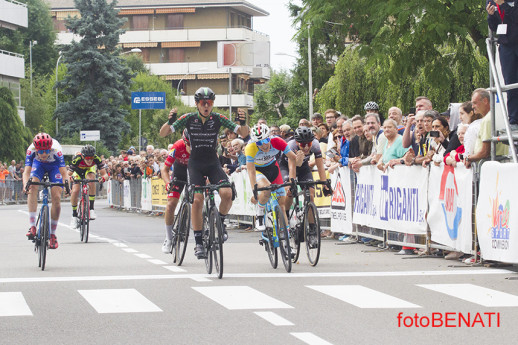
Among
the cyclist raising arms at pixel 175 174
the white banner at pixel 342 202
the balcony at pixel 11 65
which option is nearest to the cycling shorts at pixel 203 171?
the cyclist raising arms at pixel 175 174

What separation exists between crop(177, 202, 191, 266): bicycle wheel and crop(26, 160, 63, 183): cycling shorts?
2383 mm

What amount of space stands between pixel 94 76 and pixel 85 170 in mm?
59986

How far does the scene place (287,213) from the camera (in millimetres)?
14547

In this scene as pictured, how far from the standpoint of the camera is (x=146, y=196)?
34906 mm

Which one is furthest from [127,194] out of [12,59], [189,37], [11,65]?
[189,37]

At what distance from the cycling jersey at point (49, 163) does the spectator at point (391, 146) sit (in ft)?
15.3

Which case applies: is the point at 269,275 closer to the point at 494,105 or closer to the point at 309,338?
the point at 494,105

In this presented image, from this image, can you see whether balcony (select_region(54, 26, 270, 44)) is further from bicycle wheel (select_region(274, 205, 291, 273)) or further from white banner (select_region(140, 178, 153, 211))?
bicycle wheel (select_region(274, 205, 291, 273))

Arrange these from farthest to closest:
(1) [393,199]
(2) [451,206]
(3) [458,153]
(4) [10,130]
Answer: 1. (4) [10,130]
2. (1) [393,199]
3. (2) [451,206]
4. (3) [458,153]

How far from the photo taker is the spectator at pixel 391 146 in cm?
1662

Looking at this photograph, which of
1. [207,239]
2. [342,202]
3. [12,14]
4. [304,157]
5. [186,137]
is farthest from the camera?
[12,14]

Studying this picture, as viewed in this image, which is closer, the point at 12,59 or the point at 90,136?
the point at 90,136

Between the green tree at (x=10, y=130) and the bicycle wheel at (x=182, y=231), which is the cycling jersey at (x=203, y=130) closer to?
the bicycle wheel at (x=182, y=231)

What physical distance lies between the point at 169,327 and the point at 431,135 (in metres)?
7.39
